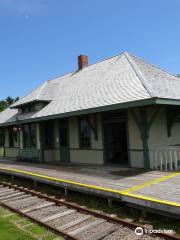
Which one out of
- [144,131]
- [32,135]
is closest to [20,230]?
[144,131]

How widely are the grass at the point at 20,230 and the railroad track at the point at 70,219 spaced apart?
160 millimetres

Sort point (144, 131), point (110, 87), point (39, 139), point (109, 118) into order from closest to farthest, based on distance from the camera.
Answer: point (144, 131) → point (109, 118) → point (110, 87) → point (39, 139)

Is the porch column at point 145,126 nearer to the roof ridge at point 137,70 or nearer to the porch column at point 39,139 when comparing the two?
the roof ridge at point 137,70

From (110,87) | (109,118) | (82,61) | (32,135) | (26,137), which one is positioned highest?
(82,61)

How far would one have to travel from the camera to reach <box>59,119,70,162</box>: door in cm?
1457

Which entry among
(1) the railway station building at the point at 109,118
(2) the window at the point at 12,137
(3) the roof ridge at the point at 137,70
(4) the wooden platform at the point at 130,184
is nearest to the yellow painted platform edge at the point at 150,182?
(4) the wooden platform at the point at 130,184

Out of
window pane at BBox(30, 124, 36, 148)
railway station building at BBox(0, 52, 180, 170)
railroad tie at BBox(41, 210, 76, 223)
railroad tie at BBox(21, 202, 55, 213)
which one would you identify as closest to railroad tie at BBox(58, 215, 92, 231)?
railroad tie at BBox(41, 210, 76, 223)

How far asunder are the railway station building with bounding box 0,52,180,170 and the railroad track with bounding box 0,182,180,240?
12.2ft

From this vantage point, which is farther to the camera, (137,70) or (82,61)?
(82,61)

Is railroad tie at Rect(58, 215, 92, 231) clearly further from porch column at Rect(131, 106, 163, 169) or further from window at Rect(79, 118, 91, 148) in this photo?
window at Rect(79, 118, 91, 148)

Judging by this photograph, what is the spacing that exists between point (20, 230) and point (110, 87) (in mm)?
7676

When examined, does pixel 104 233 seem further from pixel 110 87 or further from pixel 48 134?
pixel 48 134

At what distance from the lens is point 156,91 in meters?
10.2

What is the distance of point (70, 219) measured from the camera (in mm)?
6871
